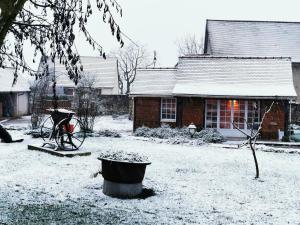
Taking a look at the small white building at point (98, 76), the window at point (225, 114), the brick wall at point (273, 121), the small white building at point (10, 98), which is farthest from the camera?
the small white building at point (98, 76)

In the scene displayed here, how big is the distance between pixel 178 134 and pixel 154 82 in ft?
14.5

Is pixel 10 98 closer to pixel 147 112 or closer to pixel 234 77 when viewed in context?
pixel 147 112

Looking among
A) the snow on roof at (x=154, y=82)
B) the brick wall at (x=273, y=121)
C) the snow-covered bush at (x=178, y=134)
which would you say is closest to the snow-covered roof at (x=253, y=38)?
the snow on roof at (x=154, y=82)

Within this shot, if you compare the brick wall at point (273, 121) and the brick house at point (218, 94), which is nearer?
the brick wall at point (273, 121)

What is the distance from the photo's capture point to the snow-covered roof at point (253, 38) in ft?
104

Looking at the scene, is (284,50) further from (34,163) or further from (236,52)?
(34,163)

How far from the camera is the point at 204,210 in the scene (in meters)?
8.04

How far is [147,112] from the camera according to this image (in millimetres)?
22641

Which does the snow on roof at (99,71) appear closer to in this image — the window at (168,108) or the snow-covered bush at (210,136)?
the window at (168,108)

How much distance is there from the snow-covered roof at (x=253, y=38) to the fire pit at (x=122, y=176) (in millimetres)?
24346

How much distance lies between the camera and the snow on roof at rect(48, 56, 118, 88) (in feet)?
146

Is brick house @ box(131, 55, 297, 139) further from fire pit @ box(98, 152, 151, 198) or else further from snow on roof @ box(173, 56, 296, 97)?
fire pit @ box(98, 152, 151, 198)

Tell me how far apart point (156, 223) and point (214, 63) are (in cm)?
1738

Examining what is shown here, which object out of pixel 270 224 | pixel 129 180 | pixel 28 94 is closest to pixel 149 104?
pixel 129 180
